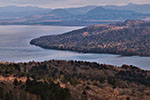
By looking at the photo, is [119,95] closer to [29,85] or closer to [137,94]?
[137,94]

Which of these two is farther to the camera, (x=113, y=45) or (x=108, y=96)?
(x=113, y=45)

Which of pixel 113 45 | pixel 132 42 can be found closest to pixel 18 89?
pixel 113 45

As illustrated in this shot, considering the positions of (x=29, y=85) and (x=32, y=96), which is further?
(x=29, y=85)

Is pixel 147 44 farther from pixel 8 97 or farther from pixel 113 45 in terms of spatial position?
pixel 8 97

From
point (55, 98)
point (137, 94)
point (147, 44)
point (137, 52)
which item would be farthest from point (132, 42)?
point (55, 98)

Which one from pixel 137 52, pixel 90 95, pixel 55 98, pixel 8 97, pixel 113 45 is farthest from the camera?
pixel 113 45

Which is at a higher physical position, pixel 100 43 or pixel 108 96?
pixel 108 96

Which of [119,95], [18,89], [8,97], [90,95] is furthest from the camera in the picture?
[119,95]

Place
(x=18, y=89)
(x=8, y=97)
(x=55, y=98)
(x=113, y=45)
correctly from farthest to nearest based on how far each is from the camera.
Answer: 1. (x=113, y=45)
2. (x=18, y=89)
3. (x=55, y=98)
4. (x=8, y=97)

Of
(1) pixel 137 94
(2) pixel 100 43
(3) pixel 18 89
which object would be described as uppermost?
(3) pixel 18 89

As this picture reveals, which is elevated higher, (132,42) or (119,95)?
(119,95)
